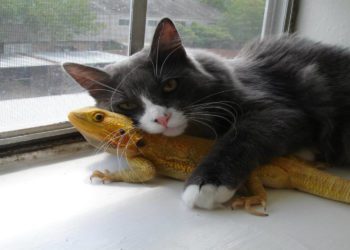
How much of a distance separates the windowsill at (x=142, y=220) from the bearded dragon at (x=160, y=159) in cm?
3

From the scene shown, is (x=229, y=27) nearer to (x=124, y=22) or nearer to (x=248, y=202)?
(x=124, y=22)

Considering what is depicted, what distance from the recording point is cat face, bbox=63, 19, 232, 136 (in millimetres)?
1196

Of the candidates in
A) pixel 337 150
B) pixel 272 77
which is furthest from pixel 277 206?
pixel 272 77

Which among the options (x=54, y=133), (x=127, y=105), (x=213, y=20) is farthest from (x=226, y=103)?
(x=213, y=20)

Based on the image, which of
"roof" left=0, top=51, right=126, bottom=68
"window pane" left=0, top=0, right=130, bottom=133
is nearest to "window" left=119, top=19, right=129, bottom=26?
"window pane" left=0, top=0, right=130, bottom=133

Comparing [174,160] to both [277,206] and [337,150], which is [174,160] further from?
[337,150]

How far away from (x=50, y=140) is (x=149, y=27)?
1.91 feet

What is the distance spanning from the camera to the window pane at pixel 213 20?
5.50 ft

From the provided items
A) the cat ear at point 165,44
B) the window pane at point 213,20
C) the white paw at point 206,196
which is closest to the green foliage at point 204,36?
the window pane at point 213,20

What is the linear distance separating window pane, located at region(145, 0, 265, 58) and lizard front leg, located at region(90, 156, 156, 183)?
0.59m

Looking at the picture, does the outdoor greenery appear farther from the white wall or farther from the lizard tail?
the lizard tail

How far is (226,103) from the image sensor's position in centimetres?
129

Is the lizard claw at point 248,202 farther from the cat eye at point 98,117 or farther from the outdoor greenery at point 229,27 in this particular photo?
the outdoor greenery at point 229,27

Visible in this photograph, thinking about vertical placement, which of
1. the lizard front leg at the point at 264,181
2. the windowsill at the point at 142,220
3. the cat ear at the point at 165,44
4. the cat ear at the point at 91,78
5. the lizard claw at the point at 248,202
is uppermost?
the cat ear at the point at 165,44
